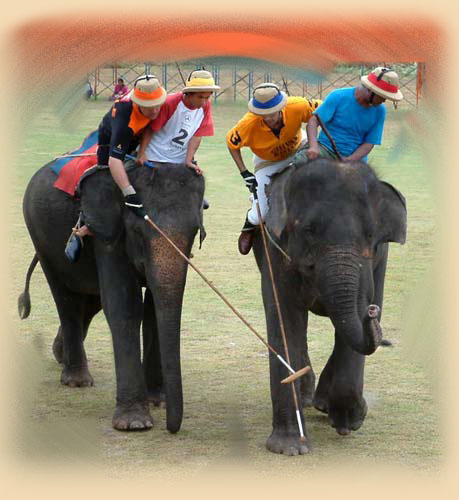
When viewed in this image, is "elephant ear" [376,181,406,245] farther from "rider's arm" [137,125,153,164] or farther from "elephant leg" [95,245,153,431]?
"elephant leg" [95,245,153,431]

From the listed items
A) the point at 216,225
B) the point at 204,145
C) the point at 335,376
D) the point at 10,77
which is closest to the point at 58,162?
the point at 10,77

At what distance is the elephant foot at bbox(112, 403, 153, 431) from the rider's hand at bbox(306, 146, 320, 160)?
2035 mm

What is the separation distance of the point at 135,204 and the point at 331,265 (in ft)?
4.96

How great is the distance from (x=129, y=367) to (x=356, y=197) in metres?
2.05

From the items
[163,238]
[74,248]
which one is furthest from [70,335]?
[163,238]

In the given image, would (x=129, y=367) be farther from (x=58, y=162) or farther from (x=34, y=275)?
(x=34, y=275)

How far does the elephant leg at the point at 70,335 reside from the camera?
29.7 feet

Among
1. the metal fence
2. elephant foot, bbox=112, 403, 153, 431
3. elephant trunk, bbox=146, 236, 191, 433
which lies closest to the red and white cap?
elephant trunk, bbox=146, 236, 191, 433

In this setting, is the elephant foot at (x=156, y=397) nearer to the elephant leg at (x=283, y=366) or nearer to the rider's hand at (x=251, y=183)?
the elephant leg at (x=283, y=366)

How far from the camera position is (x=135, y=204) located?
774 centimetres

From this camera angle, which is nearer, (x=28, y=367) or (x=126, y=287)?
(x=126, y=287)

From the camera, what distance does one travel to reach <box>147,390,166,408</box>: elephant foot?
8.59 meters

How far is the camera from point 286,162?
794 cm

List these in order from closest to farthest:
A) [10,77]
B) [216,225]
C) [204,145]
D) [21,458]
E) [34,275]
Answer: [21,458]
[10,77]
[34,275]
[216,225]
[204,145]
